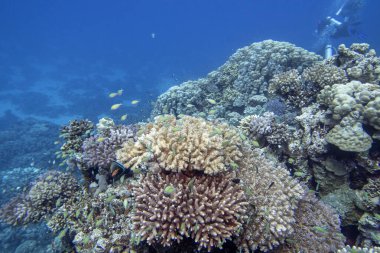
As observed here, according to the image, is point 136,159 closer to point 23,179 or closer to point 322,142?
point 322,142

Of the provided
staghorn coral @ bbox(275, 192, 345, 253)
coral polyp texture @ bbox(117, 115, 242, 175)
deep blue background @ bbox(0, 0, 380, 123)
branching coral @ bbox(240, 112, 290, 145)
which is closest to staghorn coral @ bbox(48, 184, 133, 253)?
coral polyp texture @ bbox(117, 115, 242, 175)

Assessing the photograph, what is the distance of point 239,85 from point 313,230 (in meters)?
7.61

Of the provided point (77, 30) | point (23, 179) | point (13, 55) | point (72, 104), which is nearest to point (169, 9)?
point (77, 30)

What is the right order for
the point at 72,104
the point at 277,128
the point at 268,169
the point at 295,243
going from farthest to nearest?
the point at 72,104 → the point at 277,128 → the point at 268,169 → the point at 295,243

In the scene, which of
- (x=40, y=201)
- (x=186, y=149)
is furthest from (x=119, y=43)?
(x=186, y=149)

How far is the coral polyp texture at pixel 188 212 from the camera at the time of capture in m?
3.70

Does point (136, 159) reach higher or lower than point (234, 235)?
higher

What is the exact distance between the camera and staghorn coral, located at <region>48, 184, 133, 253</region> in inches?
182

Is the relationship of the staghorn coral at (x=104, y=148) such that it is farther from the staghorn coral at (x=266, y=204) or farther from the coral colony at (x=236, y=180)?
the staghorn coral at (x=266, y=204)

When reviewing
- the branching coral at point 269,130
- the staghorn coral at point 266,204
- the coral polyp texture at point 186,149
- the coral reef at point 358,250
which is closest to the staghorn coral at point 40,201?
the coral polyp texture at point 186,149

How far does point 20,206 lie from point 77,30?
117 metres

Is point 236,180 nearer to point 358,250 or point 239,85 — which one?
point 358,250

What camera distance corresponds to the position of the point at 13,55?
60.9 metres

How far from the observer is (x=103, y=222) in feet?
16.4
